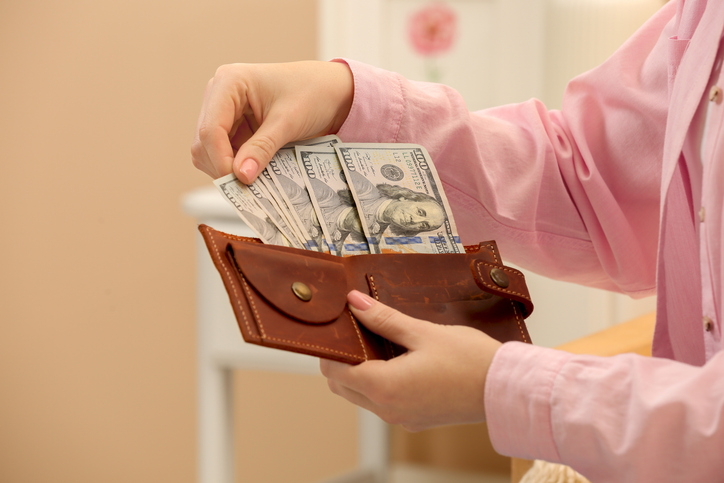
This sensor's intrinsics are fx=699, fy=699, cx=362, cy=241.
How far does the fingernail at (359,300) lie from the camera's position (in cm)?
54

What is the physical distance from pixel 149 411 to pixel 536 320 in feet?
2.84

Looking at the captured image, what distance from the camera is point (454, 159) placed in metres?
0.72

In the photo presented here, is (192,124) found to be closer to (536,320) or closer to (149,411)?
(149,411)

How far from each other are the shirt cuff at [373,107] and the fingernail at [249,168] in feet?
0.39

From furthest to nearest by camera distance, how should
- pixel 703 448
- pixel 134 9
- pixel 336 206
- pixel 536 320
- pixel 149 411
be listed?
pixel 536 320
pixel 149 411
pixel 134 9
pixel 336 206
pixel 703 448

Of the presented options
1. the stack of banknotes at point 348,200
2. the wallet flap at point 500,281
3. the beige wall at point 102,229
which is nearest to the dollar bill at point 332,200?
the stack of banknotes at point 348,200

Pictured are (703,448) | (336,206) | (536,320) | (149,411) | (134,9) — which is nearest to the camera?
(703,448)

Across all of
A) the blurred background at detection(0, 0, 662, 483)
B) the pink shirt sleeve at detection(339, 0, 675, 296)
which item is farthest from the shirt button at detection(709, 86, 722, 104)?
the blurred background at detection(0, 0, 662, 483)

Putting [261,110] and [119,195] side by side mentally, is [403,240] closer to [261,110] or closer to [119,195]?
[261,110]

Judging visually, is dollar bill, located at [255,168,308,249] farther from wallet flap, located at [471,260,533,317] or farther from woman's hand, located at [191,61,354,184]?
wallet flap, located at [471,260,533,317]

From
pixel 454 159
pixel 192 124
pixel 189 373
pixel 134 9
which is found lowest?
pixel 189 373

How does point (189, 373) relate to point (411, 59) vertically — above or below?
below

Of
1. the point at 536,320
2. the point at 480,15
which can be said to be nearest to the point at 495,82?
the point at 480,15

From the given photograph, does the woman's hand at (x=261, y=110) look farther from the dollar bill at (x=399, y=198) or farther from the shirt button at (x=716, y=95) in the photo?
the shirt button at (x=716, y=95)
